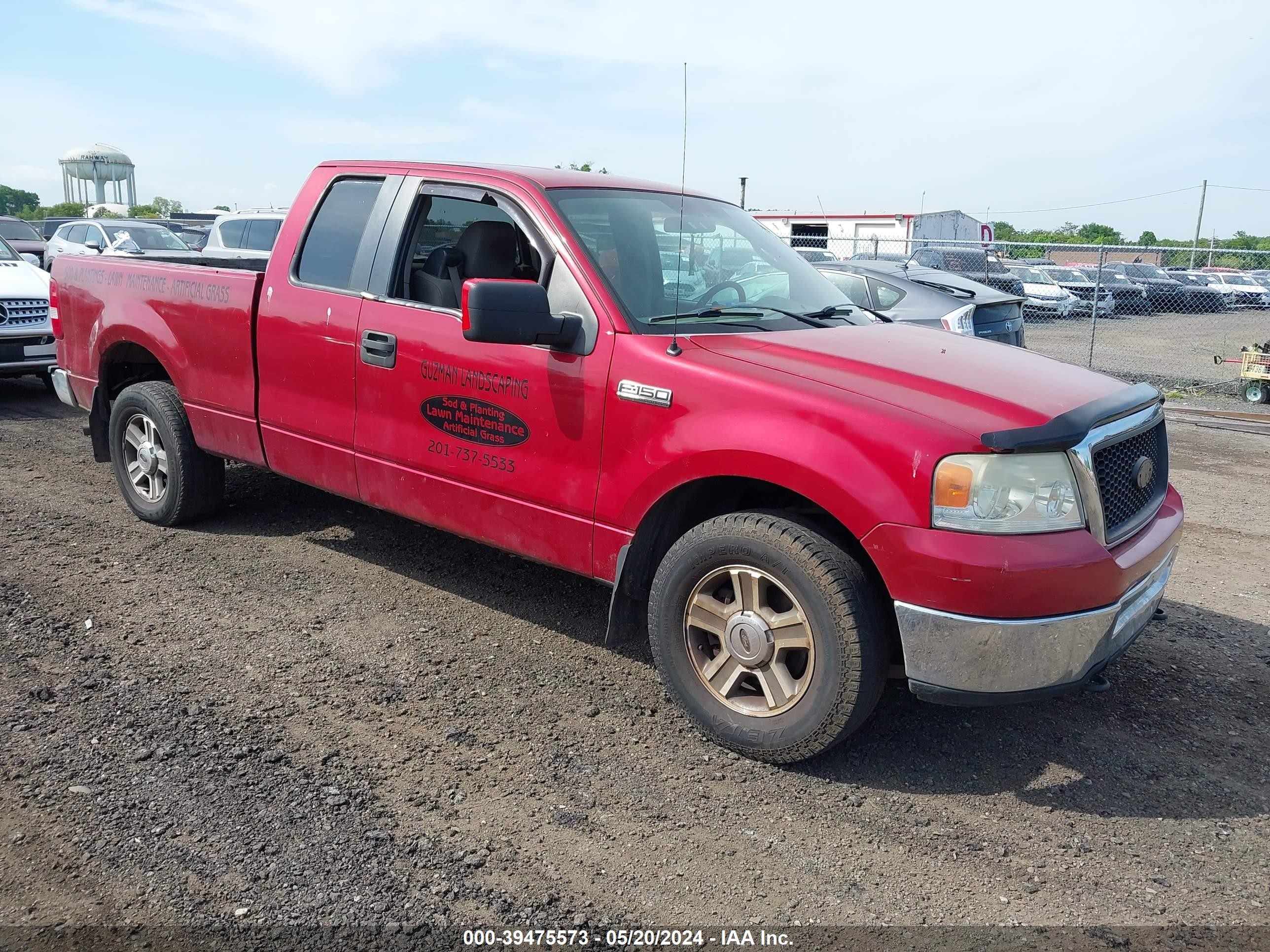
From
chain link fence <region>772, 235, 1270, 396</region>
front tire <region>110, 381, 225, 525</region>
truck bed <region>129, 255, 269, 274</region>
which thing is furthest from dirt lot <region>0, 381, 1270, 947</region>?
chain link fence <region>772, 235, 1270, 396</region>

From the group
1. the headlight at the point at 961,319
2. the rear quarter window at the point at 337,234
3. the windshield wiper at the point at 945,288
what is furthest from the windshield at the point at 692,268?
the windshield wiper at the point at 945,288

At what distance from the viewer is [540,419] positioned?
3.88 metres

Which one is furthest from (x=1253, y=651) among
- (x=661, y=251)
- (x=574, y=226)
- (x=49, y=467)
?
(x=49, y=467)

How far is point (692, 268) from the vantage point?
4168 mm

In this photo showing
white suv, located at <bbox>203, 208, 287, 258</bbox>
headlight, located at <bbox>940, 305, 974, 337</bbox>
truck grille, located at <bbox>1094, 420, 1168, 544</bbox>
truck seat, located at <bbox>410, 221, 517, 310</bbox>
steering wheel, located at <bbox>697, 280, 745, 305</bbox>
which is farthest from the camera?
white suv, located at <bbox>203, 208, 287, 258</bbox>

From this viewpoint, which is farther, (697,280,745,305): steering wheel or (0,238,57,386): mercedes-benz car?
(0,238,57,386): mercedes-benz car

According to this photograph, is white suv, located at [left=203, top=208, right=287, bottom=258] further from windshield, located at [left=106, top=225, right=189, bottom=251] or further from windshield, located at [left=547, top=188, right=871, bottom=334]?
windshield, located at [left=547, top=188, right=871, bottom=334]

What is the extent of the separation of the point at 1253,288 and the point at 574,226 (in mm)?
31620

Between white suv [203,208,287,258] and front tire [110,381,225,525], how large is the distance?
8528mm

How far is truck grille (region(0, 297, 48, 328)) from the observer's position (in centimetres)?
924

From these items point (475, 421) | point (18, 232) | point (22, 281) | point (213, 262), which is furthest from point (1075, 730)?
point (18, 232)

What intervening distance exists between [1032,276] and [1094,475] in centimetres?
2659

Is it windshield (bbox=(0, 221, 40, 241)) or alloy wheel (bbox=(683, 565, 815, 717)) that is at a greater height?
windshield (bbox=(0, 221, 40, 241))

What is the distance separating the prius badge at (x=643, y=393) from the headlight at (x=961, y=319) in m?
6.16
